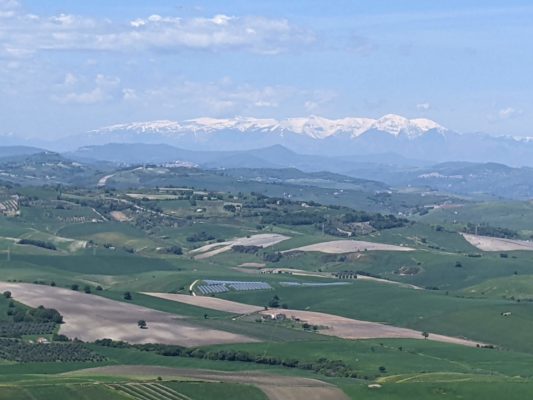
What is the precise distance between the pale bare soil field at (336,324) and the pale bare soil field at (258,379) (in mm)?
25451

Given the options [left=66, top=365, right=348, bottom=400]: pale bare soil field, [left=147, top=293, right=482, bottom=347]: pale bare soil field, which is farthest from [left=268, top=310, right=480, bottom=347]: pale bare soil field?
[left=66, top=365, right=348, bottom=400]: pale bare soil field

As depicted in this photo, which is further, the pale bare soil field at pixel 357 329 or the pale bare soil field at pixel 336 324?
the pale bare soil field at pixel 336 324

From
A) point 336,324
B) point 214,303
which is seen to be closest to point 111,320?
point 214,303

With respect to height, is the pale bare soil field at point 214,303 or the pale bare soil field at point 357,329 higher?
the pale bare soil field at point 357,329

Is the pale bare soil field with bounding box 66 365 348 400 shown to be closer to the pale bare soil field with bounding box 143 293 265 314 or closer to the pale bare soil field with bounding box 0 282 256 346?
the pale bare soil field with bounding box 0 282 256 346

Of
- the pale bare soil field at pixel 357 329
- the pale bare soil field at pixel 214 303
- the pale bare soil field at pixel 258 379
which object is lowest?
the pale bare soil field at pixel 214 303

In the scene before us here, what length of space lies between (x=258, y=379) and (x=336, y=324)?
3563 centimetres

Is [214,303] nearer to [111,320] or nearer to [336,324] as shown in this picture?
[336,324]

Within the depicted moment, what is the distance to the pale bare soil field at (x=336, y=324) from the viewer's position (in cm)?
Answer: 11812

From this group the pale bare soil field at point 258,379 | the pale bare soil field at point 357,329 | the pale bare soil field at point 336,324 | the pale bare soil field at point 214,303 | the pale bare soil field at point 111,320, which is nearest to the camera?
the pale bare soil field at point 258,379

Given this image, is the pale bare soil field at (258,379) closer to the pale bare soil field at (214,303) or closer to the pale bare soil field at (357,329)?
the pale bare soil field at (357,329)

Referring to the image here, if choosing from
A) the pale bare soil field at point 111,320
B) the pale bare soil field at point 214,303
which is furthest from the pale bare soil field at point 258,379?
the pale bare soil field at point 214,303

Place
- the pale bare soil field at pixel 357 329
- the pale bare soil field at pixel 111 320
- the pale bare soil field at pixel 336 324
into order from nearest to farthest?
the pale bare soil field at pixel 111 320 → the pale bare soil field at pixel 357 329 → the pale bare soil field at pixel 336 324

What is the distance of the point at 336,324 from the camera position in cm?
12456
